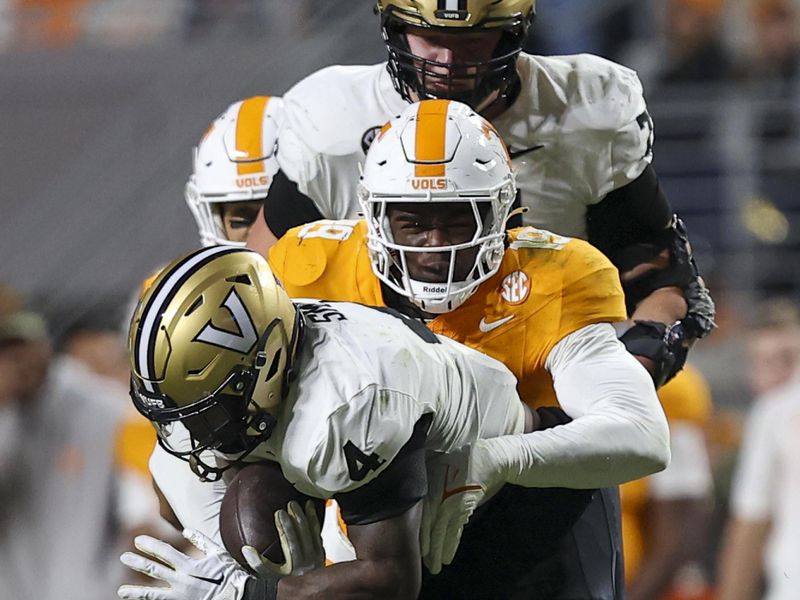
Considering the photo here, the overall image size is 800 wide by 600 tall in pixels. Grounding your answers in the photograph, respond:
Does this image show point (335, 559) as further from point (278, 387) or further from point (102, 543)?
point (102, 543)

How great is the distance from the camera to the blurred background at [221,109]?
22.8 feet

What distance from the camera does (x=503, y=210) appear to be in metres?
3.20

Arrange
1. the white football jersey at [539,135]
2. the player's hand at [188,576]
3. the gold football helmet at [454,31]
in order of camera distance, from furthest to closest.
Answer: the white football jersey at [539,135] < the gold football helmet at [454,31] < the player's hand at [188,576]

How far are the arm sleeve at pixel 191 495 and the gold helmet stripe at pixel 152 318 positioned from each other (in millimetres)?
578

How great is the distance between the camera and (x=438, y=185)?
3.11 metres

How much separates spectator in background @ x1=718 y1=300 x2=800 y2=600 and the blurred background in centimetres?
88

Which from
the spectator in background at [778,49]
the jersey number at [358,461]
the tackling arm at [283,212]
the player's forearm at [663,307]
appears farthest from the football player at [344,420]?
the spectator in background at [778,49]

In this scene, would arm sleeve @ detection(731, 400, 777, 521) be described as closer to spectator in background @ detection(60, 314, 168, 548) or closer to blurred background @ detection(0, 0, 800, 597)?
blurred background @ detection(0, 0, 800, 597)

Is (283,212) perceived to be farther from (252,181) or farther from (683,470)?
(683,470)

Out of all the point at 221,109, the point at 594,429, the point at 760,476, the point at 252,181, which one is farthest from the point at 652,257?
the point at 221,109

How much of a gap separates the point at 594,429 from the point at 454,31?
82 centimetres

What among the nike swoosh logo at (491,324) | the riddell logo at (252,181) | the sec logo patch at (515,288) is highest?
the sec logo patch at (515,288)

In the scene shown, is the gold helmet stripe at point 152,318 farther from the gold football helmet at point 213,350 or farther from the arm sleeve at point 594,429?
the arm sleeve at point 594,429

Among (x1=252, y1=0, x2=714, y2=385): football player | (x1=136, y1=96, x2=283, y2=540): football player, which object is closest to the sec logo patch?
(x1=252, y1=0, x2=714, y2=385): football player
